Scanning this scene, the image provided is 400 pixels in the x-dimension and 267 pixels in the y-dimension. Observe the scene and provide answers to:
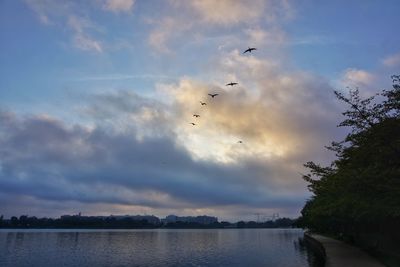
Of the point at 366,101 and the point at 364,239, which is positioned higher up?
the point at 366,101

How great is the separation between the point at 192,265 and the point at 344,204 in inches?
888

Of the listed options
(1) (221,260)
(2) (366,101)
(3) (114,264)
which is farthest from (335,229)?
(2) (366,101)

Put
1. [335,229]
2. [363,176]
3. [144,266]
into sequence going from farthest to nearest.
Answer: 1. [335,229]
2. [144,266]
3. [363,176]

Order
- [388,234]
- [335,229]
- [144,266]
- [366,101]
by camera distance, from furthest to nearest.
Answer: [335,229], [144,266], [388,234], [366,101]

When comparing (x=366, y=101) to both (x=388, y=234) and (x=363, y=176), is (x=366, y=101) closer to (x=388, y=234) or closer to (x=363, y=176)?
(x=363, y=176)

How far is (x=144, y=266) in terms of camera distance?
4934cm

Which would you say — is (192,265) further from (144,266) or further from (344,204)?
(344,204)

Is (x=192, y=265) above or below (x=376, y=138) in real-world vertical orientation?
below

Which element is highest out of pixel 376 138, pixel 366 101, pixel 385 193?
pixel 366 101

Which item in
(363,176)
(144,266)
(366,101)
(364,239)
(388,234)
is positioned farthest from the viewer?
(364,239)

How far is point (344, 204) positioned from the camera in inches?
1302

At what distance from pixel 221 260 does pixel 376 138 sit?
109 feet

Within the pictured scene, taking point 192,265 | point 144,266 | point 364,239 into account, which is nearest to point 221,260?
point 192,265

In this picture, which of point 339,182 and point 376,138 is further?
point 339,182
